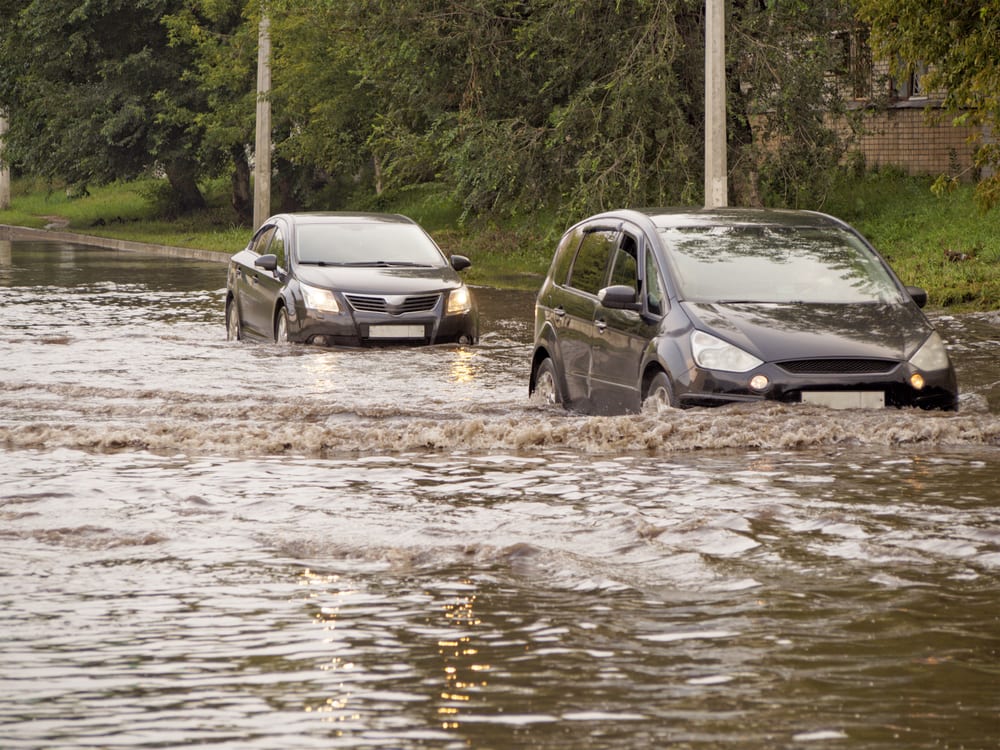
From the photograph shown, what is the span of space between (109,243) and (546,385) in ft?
122

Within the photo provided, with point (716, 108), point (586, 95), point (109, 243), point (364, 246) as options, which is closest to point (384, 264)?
point (364, 246)

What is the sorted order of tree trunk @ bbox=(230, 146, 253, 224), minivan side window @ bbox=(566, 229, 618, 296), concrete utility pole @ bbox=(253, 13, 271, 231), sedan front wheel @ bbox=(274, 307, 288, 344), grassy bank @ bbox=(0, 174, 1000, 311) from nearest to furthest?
minivan side window @ bbox=(566, 229, 618, 296), sedan front wheel @ bbox=(274, 307, 288, 344), grassy bank @ bbox=(0, 174, 1000, 311), concrete utility pole @ bbox=(253, 13, 271, 231), tree trunk @ bbox=(230, 146, 253, 224)

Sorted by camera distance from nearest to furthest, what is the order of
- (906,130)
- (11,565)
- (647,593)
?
(647,593)
(11,565)
(906,130)

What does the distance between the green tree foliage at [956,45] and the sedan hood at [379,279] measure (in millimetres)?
5379

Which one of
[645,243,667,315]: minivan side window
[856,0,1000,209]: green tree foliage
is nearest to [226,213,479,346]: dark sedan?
[856,0,1000,209]: green tree foliage

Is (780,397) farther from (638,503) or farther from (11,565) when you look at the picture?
(11,565)

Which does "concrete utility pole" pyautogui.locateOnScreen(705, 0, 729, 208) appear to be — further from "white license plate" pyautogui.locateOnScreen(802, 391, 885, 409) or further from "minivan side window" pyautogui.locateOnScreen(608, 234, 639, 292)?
"white license plate" pyautogui.locateOnScreen(802, 391, 885, 409)

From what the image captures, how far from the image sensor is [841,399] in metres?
10.5

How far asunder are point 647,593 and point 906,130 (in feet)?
110

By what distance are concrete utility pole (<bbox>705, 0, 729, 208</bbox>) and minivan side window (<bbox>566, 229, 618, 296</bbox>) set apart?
9.95 meters

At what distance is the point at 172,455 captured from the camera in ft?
35.0

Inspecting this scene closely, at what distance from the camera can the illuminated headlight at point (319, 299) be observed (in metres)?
17.8

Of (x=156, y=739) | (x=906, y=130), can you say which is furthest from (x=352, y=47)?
(x=156, y=739)

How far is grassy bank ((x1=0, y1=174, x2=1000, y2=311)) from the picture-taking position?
24.3 metres
